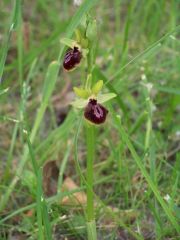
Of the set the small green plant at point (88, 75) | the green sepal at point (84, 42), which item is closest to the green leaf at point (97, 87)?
the small green plant at point (88, 75)

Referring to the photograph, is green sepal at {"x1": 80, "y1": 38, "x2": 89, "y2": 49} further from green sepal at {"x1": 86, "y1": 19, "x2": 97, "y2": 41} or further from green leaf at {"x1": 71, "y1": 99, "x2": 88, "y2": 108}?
green leaf at {"x1": 71, "y1": 99, "x2": 88, "y2": 108}

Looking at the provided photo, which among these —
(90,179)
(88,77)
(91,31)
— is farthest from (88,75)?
(90,179)

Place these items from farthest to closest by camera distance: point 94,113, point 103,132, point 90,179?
point 103,132 < point 90,179 < point 94,113

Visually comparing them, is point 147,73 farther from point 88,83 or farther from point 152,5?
point 88,83

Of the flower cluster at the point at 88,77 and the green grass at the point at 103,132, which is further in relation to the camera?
the green grass at the point at 103,132

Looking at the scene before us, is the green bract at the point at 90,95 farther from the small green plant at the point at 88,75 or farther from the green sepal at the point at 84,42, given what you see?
the green sepal at the point at 84,42

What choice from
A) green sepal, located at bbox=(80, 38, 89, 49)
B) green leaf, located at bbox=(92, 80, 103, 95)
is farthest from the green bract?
green sepal, located at bbox=(80, 38, 89, 49)

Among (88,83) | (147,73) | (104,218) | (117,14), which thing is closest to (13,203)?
(104,218)

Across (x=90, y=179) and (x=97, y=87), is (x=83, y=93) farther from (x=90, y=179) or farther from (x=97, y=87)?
(x=90, y=179)
